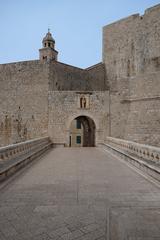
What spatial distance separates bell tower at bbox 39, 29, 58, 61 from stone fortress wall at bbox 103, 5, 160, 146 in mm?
9610

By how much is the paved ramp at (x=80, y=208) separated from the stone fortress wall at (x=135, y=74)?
924 centimetres

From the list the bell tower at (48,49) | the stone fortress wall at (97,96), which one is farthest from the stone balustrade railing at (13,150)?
the bell tower at (48,49)

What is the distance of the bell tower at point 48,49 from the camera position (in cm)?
2612

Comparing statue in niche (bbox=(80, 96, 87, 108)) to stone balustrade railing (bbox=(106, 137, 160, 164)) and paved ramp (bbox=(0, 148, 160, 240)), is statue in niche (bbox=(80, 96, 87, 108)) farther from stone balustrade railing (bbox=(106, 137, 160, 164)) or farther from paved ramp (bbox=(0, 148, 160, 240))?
paved ramp (bbox=(0, 148, 160, 240))

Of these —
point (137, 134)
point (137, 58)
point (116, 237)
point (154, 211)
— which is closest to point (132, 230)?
point (116, 237)

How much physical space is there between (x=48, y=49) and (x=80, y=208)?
25.8 m

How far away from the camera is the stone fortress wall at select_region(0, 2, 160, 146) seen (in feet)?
44.8

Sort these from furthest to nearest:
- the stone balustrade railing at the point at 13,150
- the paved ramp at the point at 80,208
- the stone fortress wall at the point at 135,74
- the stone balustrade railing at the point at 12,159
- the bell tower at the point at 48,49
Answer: the bell tower at the point at 48,49
the stone fortress wall at the point at 135,74
the stone balustrade railing at the point at 13,150
the stone balustrade railing at the point at 12,159
the paved ramp at the point at 80,208

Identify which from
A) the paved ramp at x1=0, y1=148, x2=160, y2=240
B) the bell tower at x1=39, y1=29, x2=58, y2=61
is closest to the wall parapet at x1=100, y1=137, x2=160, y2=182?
the paved ramp at x1=0, y1=148, x2=160, y2=240

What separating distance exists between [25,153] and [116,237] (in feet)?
17.8

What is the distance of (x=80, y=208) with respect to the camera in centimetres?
301

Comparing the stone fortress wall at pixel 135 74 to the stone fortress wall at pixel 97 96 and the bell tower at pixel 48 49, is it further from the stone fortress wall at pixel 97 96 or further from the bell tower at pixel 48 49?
the bell tower at pixel 48 49

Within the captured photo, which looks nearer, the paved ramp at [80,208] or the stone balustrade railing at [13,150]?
the paved ramp at [80,208]

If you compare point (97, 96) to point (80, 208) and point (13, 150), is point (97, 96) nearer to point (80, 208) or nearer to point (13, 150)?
point (13, 150)
